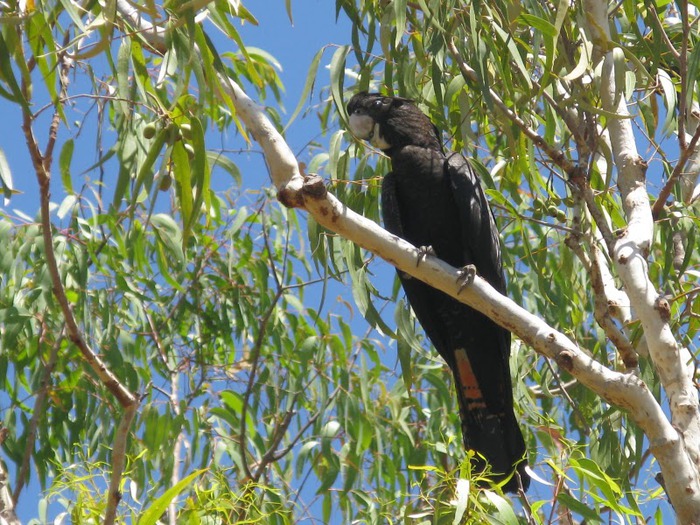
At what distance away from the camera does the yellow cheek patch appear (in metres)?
2.94

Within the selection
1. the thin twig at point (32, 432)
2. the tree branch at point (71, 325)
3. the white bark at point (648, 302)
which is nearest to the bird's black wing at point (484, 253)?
the white bark at point (648, 302)

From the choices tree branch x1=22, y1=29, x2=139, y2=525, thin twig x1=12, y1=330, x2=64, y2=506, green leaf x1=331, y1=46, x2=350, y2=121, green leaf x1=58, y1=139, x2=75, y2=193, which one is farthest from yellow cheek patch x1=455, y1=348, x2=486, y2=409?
green leaf x1=58, y1=139, x2=75, y2=193

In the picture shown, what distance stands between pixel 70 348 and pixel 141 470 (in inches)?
20.6

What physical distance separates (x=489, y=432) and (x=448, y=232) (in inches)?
25.7

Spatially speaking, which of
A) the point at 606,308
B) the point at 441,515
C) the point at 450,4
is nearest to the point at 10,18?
the point at 450,4

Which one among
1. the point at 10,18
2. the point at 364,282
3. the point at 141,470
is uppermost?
the point at 10,18

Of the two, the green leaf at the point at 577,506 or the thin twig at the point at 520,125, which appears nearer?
the green leaf at the point at 577,506

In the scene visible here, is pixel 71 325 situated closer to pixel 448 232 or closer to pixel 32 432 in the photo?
pixel 32 432

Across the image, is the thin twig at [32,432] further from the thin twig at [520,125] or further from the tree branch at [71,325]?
the thin twig at [520,125]

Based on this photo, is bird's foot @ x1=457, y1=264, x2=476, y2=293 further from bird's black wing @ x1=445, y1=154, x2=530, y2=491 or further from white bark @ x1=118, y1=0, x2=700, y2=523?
bird's black wing @ x1=445, y1=154, x2=530, y2=491

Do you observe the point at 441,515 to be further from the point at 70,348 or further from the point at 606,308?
the point at 70,348

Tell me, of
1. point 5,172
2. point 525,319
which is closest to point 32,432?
point 5,172

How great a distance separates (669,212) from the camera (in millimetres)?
2643

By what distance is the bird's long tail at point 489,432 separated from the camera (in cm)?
271
